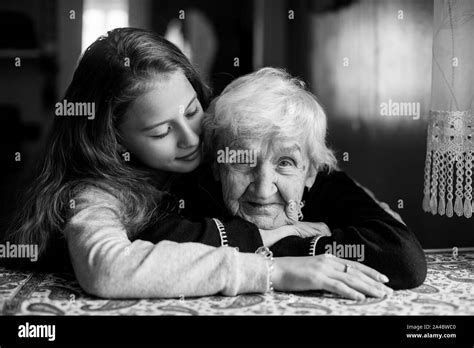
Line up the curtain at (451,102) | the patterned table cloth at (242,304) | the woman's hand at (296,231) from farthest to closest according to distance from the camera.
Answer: the curtain at (451,102) < the woman's hand at (296,231) < the patterned table cloth at (242,304)

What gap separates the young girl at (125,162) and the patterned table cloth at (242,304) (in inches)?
1.8

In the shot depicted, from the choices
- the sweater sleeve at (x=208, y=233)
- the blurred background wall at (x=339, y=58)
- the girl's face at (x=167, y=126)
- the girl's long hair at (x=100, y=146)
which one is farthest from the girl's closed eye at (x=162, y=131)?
the blurred background wall at (x=339, y=58)

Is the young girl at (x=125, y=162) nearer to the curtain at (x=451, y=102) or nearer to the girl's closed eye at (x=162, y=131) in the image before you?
the girl's closed eye at (x=162, y=131)

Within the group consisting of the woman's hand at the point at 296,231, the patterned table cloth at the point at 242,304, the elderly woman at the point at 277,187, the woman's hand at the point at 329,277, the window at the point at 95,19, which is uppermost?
the window at the point at 95,19

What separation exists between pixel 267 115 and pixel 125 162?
1.43 feet

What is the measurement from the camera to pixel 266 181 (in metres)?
1.50

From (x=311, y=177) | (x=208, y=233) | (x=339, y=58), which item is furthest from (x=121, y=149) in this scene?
(x=339, y=58)

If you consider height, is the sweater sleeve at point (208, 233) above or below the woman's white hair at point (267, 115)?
below

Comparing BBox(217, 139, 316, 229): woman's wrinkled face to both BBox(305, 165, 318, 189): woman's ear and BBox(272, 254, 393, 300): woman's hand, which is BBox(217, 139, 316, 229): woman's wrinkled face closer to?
BBox(305, 165, 318, 189): woman's ear

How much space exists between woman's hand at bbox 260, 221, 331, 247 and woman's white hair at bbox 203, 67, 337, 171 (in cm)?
15

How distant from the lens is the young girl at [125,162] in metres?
1.46

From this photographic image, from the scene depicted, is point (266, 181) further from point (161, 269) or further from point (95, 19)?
point (95, 19)
